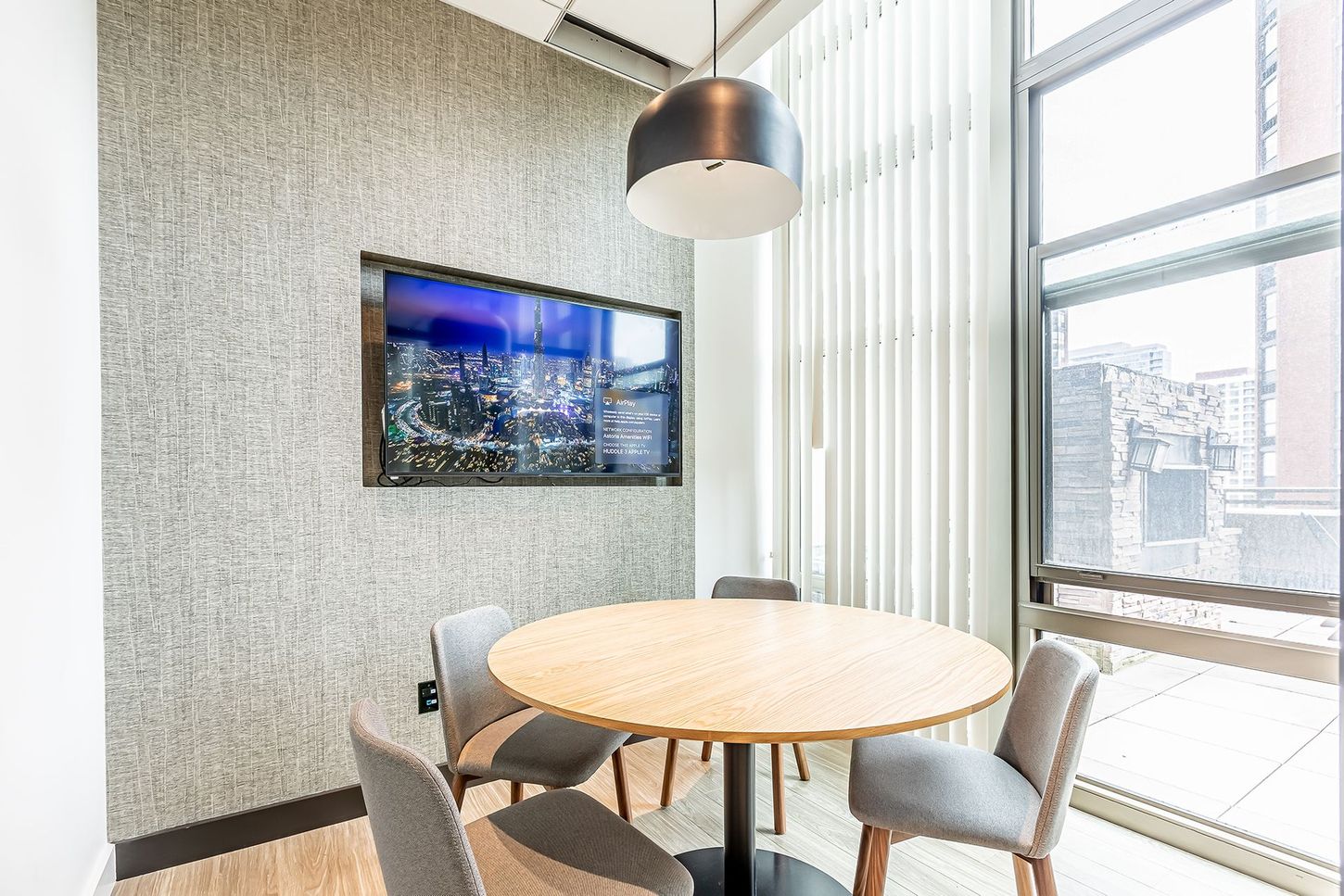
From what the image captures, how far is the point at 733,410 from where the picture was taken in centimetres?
342

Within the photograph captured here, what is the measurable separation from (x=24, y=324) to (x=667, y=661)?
1624mm

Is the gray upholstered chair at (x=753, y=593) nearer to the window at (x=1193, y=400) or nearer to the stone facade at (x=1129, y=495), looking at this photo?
the window at (x=1193, y=400)

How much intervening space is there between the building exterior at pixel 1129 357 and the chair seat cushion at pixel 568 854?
2153 mm

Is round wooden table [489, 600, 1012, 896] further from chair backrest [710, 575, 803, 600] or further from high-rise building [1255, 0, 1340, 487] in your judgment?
high-rise building [1255, 0, 1340, 487]

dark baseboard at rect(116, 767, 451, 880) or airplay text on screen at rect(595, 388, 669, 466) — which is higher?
airplay text on screen at rect(595, 388, 669, 466)

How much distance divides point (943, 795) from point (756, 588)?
1.19 metres

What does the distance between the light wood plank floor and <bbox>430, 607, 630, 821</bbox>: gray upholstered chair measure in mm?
472

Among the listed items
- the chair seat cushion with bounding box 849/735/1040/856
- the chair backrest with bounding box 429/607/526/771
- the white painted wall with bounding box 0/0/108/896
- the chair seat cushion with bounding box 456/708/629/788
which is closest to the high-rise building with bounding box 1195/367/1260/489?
the chair seat cushion with bounding box 849/735/1040/856

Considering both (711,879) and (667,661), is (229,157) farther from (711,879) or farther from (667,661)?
(711,879)

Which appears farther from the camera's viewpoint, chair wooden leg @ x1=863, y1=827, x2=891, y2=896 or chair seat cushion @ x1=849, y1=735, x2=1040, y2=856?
chair wooden leg @ x1=863, y1=827, x2=891, y2=896

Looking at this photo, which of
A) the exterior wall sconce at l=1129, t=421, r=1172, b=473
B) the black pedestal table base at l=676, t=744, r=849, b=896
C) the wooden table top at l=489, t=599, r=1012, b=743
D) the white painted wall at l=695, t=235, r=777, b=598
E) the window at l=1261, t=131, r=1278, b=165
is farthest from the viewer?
the white painted wall at l=695, t=235, r=777, b=598

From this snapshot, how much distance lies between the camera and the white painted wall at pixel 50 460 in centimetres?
131

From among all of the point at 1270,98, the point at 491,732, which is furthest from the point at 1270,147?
the point at 491,732

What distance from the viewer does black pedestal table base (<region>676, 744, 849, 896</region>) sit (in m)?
1.54
